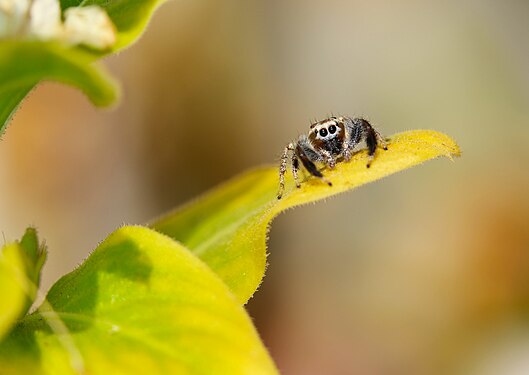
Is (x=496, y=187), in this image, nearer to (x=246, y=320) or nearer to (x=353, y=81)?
(x=353, y=81)

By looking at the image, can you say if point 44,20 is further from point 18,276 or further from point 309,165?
point 309,165

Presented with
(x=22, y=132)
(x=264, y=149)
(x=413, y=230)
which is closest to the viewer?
(x=22, y=132)

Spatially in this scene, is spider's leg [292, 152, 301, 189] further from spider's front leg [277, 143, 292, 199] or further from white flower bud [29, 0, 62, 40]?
white flower bud [29, 0, 62, 40]

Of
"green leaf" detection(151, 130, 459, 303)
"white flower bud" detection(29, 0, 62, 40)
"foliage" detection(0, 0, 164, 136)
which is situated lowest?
"green leaf" detection(151, 130, 459, 303)

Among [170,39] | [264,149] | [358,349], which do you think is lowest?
[358,349]

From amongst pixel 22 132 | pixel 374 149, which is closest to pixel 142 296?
pixel 374 149

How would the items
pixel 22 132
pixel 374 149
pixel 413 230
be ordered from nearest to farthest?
pixel 374 149
pixel 22 132
pixel 413 230

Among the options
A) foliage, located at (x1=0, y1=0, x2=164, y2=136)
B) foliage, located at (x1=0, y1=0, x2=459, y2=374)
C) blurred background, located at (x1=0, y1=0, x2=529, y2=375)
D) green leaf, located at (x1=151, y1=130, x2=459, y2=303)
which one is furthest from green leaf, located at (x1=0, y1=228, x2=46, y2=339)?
blurred background, located at (x1=0, y1=0, x2=529, y2=375)
